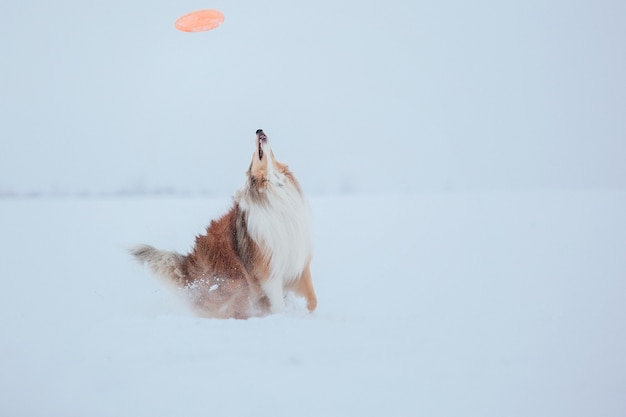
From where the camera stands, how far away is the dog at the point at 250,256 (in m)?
3.01

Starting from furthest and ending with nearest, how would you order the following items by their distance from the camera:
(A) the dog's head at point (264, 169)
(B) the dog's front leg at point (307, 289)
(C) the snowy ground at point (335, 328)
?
(B) the dog's front leg at point (307, 289) < (A) the dog's head at point (264, 169) < (C) the snowy ground at point (335, 328)

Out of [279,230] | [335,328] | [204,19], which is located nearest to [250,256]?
[279,230]

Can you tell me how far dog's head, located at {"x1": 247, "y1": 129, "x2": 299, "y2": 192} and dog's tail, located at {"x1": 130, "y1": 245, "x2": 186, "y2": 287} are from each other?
0.63 metres

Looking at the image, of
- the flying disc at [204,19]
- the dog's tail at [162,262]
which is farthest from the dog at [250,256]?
the flying disc at [204,19]

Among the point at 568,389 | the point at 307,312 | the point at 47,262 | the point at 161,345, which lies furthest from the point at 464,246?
the point at 47,262

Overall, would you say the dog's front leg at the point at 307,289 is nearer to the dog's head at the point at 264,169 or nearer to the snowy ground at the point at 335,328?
the snowy ground at the point at 335,328

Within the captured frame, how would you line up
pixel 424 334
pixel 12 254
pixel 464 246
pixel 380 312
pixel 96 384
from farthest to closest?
pixel 464 246
pixel 12 254
pixel 380 312
pixel 424 334
pixel 96 384

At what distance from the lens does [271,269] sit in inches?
118

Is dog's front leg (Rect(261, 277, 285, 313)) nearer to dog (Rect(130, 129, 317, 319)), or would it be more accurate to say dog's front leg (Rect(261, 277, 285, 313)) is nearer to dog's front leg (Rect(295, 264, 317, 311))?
dog (Rect(130, 129, 317, 319))

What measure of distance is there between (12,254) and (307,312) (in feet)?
6.67

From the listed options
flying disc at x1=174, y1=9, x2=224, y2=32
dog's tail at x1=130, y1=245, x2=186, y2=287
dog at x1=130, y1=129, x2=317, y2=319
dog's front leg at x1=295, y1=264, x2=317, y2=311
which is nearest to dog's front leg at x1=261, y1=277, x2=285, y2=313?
dog at x1=130, y1=129, x2=317, y2=319

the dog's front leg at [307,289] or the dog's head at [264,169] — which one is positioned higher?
the dog's head at [264,169]

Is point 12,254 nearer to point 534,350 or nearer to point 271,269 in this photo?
point 271,269

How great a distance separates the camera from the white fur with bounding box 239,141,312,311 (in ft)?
9.86
